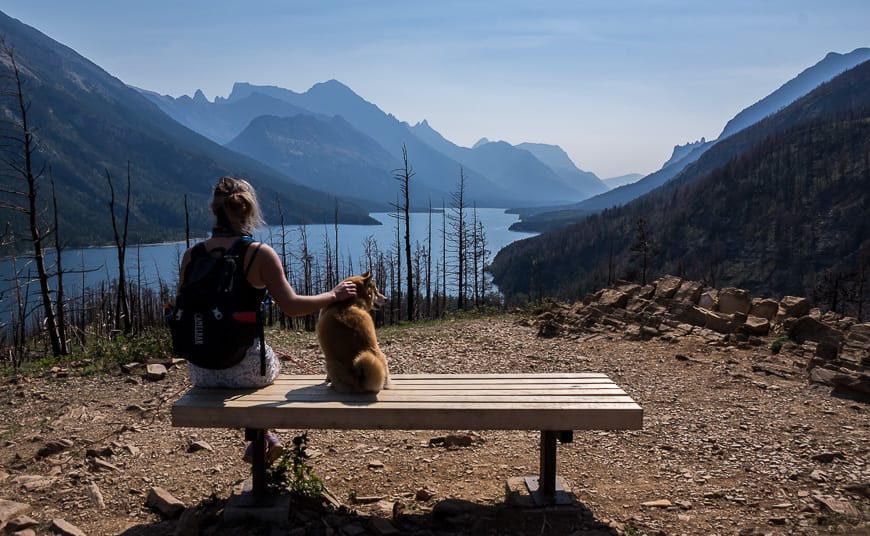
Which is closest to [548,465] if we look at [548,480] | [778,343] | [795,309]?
[548,480]

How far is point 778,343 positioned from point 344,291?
8118mm

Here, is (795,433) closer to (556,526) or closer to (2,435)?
(556,526)

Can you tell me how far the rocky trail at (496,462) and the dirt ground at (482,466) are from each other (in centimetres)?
2

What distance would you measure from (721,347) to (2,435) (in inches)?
393

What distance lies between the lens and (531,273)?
295 feet

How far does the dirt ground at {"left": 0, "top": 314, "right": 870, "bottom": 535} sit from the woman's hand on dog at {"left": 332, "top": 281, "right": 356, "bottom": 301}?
1011 millimetres

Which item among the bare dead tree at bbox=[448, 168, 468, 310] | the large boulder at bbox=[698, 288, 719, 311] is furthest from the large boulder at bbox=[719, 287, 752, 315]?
the bare dead tree at bbox=[448, 168, 468, 310]

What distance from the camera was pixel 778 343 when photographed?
9172 mm

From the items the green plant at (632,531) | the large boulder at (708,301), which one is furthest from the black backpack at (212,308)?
the large boulder at (708,301)

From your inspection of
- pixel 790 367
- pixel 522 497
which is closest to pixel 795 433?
pixel 790 367

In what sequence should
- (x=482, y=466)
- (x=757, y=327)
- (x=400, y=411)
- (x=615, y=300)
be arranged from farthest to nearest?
(x=615, y=300) → (x=757, y=327) → (x=482, y=466) → (x=400, y=411)

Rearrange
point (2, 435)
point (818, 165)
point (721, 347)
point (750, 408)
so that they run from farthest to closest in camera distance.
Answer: point (818, 165) → point (721, 347) → point (750, 408) → point (2, 435)

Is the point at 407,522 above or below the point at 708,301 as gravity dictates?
below

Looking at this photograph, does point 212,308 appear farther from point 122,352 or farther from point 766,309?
point 766,309
